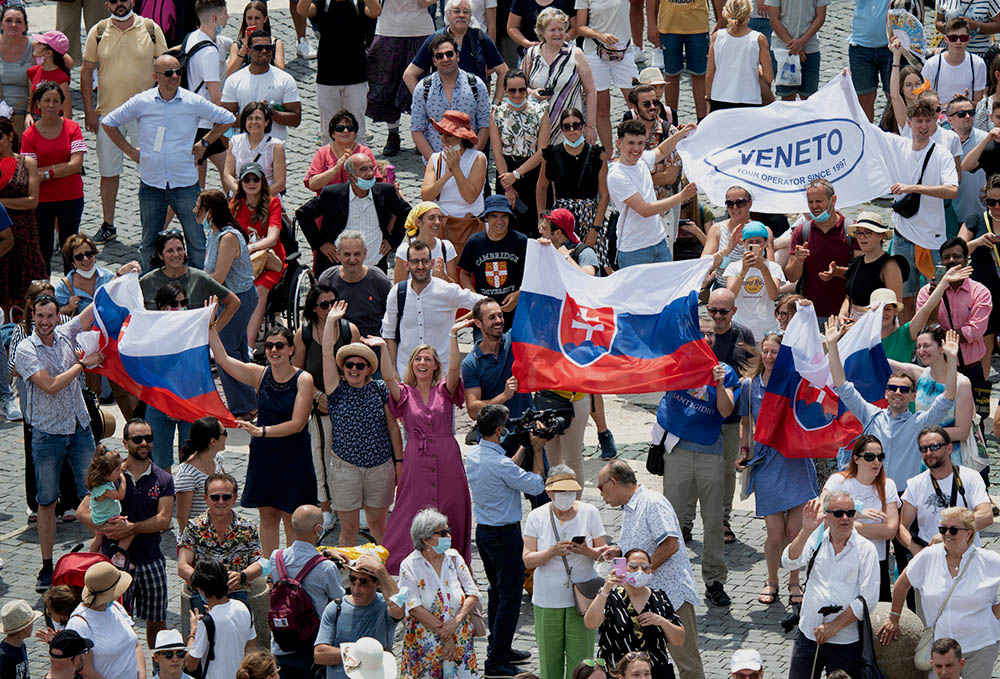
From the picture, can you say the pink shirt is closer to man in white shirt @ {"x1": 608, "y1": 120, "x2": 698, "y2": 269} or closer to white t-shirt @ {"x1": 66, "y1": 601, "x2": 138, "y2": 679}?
man in white shirt @ {"x1": 608, "y1": 120, "x2": 698, "y2": 269}

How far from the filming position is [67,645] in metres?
12.0

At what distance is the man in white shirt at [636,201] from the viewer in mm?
17203

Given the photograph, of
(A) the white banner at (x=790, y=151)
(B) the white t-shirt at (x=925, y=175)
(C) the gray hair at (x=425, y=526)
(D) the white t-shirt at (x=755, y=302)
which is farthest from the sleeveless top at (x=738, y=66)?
(C) the gray hair at (x=425, y=526)

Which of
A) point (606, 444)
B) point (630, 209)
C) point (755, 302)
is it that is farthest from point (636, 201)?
point (606, 444)

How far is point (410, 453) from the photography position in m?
14.3

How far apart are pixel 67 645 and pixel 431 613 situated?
230cm

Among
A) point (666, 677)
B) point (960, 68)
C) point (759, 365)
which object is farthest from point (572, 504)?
point (960, 68)

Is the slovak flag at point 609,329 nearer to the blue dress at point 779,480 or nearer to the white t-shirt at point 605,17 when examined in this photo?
the blue dress at point 779,480

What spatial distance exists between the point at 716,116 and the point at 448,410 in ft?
16.3

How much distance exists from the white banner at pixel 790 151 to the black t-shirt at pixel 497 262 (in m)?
2.06

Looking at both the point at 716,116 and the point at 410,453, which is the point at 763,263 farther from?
the point at 410,453

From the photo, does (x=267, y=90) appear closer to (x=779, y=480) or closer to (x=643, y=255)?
(x=643, y=255)

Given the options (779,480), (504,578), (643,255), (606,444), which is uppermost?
(643,255)

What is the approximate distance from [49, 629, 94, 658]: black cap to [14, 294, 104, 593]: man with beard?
10.2 feet
